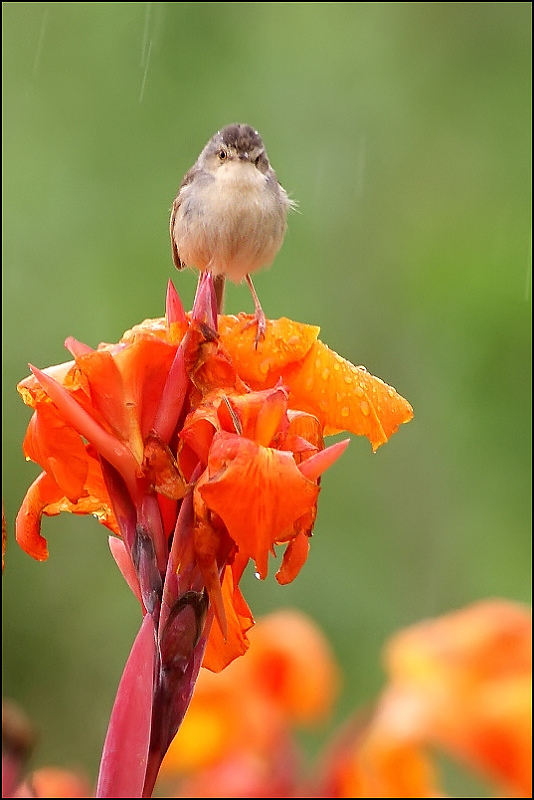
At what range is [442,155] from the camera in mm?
6352

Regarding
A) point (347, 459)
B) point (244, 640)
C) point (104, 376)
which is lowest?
point (347, 459)

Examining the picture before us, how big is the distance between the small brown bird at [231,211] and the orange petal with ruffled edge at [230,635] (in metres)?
1.19

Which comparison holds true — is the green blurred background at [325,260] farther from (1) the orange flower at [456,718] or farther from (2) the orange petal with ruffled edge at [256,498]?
(2) the orange petal with ruffled edge at [256,498]

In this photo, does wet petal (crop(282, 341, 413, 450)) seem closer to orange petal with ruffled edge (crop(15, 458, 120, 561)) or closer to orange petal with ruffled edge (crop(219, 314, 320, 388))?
orange petal with ruffled edge (crop(219, 314, 320, 388))

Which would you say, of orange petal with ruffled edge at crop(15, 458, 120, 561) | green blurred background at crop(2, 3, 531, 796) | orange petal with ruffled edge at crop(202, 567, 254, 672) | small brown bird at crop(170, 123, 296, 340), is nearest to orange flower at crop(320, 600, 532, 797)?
orange petal with ruffled edge at crop(202, 567, 254, 672)

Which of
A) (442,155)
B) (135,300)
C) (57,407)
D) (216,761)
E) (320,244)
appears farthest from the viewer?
(442,155)

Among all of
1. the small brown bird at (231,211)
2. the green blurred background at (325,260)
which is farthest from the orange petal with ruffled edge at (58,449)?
the green blurred background at (325,260)

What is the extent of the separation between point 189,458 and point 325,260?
4965mm

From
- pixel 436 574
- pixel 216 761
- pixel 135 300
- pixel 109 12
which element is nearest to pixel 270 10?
pixel 109 12

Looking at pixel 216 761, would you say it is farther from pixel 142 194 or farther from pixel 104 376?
pixel 142 194

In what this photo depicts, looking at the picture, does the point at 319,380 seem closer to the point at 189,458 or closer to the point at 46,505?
the point at 189,458

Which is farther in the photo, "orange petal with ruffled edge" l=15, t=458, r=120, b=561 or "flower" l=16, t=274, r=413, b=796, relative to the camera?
"orange petal with ruffled edge" l=15, t=458, r=120, b=561

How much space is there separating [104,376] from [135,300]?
4.00 metres

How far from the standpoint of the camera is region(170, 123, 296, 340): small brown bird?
239 cm
